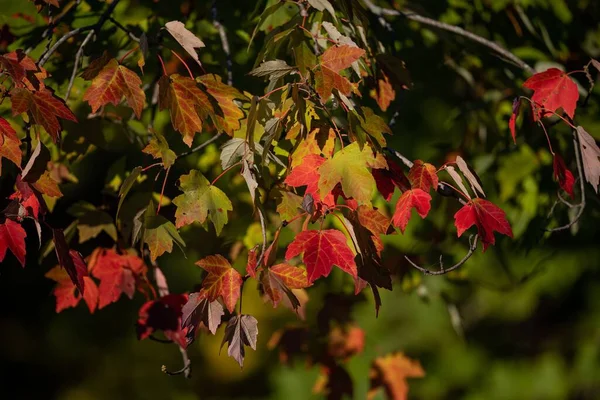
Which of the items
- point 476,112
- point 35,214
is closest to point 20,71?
point 35,214

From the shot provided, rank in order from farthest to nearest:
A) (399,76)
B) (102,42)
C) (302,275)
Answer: (102,42), (399,76), (302,275)

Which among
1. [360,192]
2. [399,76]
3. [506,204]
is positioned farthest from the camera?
[506,204]

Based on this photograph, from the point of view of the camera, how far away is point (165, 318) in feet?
5.81

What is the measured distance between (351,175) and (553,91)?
0.54 meters

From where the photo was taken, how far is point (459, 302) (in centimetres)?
245

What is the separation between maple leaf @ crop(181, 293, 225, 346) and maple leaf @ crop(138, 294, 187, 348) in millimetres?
439

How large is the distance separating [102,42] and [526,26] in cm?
141

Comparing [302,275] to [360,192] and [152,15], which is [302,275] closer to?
[360,192]

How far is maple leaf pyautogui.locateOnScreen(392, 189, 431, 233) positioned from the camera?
1.30 m

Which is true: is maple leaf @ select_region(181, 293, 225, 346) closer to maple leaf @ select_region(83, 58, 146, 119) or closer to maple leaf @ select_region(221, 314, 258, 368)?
maple leaf @ select_region(221, 314, 258, 368)

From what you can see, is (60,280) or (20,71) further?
(60,280)

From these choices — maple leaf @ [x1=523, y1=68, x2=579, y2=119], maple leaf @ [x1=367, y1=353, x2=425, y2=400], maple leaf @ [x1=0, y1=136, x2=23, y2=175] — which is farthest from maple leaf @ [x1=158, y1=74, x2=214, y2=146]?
maple leaf @ [x1=367, y1=353, x2=425, y2=400]

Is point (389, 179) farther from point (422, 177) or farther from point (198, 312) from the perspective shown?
point (198, 312)

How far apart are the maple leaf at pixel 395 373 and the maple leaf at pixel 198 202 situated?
3.86 feet
